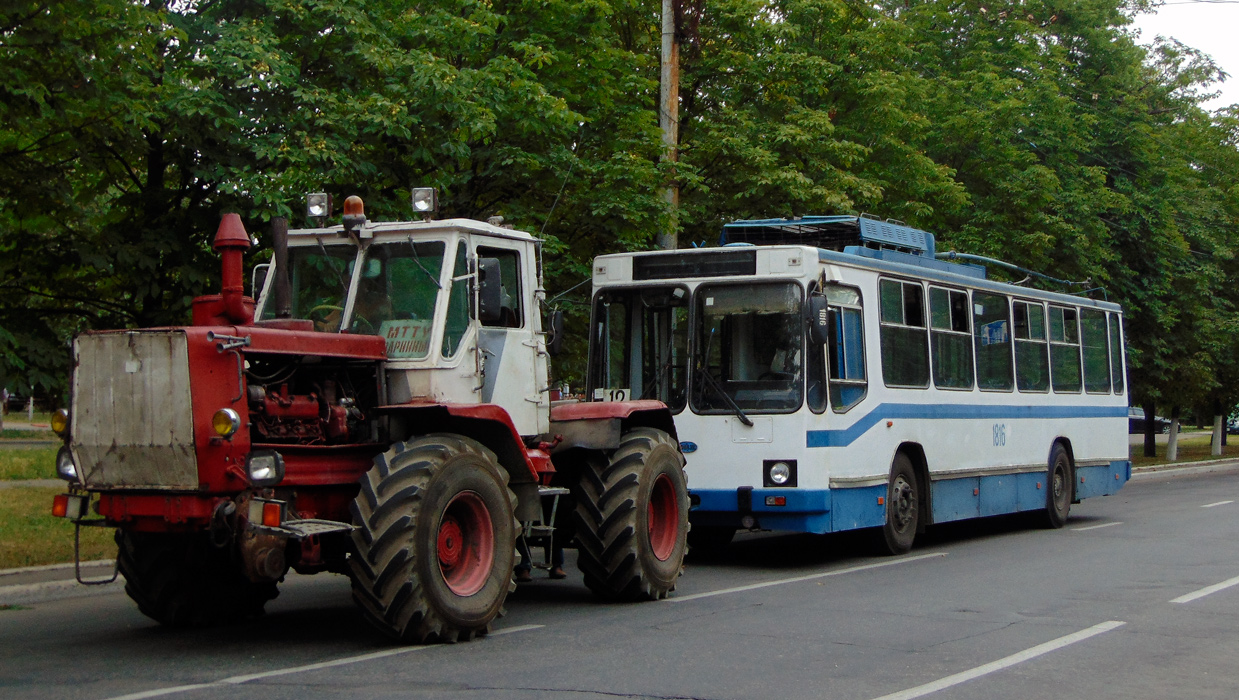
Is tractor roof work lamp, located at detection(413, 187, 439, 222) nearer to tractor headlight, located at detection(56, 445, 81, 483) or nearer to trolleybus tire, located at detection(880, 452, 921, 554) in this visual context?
tractor headlight, located at detection(56, 445, 81, 483)

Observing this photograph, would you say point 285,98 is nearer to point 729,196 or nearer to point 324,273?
point 324,273

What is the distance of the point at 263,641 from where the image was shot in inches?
357

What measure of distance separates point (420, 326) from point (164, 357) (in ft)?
6.37

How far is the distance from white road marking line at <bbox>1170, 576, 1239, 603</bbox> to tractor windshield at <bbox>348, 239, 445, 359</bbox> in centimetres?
667

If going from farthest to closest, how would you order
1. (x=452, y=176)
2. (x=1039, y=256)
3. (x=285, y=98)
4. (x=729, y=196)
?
(x=1039, y=256), (x=729, y=196), (x=452, y=176), (x=285, y=98)

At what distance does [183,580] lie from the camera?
9.41 metres

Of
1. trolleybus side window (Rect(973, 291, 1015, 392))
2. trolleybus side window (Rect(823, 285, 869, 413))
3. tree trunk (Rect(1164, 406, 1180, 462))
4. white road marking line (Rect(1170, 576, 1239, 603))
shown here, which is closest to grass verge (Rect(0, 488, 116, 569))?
trolleybus side window (Rect(823, 285, 869, 413))

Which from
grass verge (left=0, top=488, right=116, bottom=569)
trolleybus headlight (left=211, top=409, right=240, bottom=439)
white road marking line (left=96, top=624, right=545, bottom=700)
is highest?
trolleybus headlight (left=211, top=409, right=240, bottom=439)

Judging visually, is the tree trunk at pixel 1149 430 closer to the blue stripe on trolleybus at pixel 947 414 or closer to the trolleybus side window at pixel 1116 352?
the trolleybus side window at pixel 1116 352

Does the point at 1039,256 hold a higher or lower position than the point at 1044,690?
higher

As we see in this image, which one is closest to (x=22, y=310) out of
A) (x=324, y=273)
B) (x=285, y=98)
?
(x=285, y=98)

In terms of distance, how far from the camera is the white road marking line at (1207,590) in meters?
11.2

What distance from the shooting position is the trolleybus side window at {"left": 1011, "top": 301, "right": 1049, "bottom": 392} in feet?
59.1

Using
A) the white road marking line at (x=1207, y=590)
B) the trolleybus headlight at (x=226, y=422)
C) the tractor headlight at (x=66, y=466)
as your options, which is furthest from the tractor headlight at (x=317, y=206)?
the white road marking line at (x=1207, y=590)
